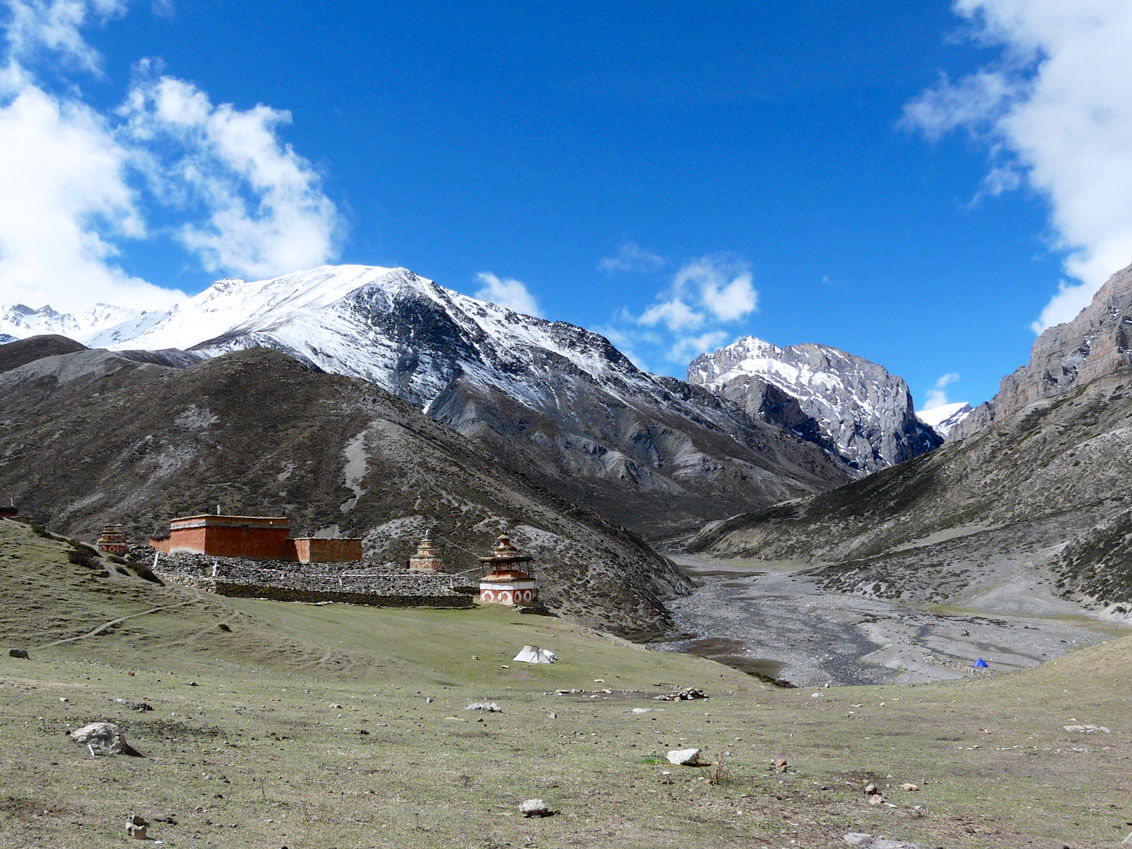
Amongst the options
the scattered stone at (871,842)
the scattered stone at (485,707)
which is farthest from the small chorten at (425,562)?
the scattered stone at (871,842)

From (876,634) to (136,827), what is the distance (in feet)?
218

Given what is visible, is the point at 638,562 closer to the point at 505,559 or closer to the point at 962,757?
the point at 505,559

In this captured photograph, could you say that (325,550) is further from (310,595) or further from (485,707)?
(485,707)

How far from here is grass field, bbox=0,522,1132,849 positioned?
9.20m

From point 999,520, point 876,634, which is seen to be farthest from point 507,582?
point 999,520

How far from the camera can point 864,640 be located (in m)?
63.5

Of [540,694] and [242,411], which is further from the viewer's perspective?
[242,411]

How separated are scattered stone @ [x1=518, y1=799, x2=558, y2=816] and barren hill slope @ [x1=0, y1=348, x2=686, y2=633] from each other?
56601mm

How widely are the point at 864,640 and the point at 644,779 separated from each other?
188 feet

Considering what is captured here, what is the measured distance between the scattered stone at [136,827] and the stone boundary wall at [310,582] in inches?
1085

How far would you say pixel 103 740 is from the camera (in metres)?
10.5

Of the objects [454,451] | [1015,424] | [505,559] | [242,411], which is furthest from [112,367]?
[1015,424]

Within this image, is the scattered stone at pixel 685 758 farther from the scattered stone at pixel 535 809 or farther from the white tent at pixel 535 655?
the white tent at pixel 535 655

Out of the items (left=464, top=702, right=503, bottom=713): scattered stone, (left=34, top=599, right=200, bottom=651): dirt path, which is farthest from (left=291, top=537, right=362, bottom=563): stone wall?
(left=464, top=702, right=503, bottom=713): scattered stone
